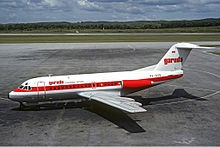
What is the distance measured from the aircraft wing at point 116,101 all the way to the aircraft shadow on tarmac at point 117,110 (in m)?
1.48

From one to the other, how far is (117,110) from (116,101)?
270 cm

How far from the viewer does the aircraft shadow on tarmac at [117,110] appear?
18.0 m

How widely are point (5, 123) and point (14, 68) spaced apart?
24.6 meters

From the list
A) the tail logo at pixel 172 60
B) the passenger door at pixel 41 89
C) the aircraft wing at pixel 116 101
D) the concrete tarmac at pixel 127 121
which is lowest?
the concrete tarmac at pixel 127 121

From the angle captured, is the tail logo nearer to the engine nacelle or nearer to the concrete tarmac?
the engine nacelle

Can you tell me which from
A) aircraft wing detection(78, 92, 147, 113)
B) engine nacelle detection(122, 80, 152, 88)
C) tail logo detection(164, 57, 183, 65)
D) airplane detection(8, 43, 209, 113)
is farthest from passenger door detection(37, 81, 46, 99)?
tail logo detection(164, 57, 183, 65)

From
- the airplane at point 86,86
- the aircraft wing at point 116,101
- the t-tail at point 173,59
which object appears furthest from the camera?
the t-tail at point 173,59

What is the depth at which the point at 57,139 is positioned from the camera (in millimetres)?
15562

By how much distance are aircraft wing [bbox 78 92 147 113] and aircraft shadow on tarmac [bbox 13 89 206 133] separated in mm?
1480

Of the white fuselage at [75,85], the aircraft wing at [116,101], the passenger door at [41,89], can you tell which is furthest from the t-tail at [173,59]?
the passenger door at [41,89]

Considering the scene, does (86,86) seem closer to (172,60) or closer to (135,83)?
(135,83)

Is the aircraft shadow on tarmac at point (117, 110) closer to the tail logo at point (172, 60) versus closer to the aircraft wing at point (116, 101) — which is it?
the aircraft wing at point (116, 101)

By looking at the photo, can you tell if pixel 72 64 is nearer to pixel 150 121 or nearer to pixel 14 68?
pixel 14 68

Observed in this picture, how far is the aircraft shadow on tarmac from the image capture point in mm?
18016
